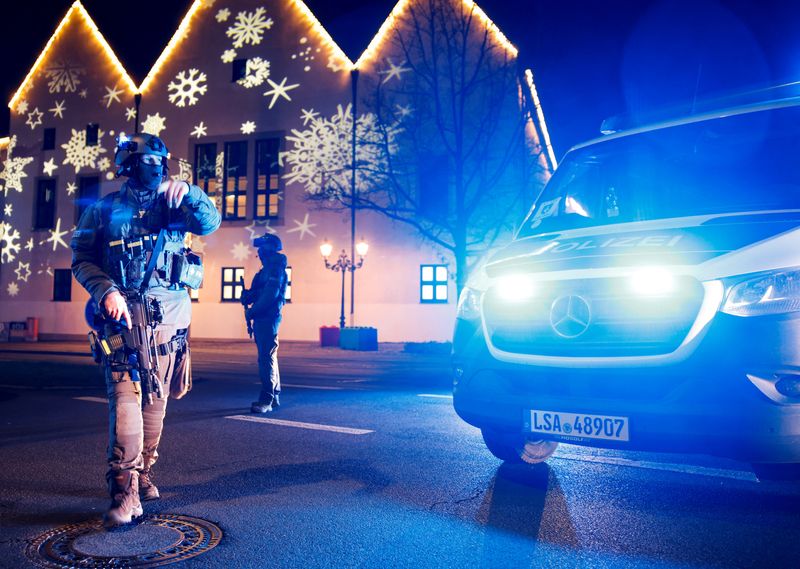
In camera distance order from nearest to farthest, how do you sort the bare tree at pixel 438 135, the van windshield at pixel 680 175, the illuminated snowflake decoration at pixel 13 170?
the van windshield at pixel 680 175, the bare tree at pixel 438 135, the illuminated snowflake decoration at pixel 13 170

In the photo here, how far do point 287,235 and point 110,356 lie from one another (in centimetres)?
2696

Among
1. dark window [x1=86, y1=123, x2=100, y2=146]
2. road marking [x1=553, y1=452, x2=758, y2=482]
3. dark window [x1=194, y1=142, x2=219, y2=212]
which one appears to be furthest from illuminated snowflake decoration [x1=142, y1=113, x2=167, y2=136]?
road marking [x1=553, y1=452, x2=758, y2=482]

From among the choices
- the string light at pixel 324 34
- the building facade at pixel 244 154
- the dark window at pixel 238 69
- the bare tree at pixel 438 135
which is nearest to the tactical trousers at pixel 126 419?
the bare tree at pixel 438 135

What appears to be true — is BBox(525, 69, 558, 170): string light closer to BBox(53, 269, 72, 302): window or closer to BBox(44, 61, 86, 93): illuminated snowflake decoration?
BBox(44, 61, 86, 93): illuminated snowflake decoration

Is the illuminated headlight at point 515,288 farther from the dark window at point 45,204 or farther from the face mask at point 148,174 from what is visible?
the dark window at point 45,204

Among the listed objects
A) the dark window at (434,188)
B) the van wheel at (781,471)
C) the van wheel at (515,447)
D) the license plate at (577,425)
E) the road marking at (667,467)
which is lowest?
the road marking at (667,467)

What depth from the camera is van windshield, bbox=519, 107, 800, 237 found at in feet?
14.2

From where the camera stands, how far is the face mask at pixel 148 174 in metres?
4.10

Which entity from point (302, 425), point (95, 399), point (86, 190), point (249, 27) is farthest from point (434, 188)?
point (302, 425)

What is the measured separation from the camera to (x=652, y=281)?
356 centimetres

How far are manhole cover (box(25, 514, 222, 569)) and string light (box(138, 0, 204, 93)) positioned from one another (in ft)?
109

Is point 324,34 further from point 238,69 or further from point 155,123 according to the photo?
point 155,123

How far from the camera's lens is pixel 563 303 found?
12.7 ft

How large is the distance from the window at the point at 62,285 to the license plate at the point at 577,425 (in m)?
34.6
